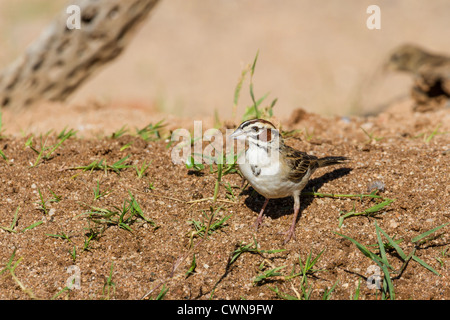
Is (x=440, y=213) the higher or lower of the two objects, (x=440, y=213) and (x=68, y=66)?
the lower

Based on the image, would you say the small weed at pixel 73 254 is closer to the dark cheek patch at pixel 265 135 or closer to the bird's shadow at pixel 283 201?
the bird's shadow at pixel 283 201

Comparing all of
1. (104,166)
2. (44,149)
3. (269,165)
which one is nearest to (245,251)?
(269,165)

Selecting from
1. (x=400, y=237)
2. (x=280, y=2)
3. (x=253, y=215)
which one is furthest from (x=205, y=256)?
(x=280, y=2)

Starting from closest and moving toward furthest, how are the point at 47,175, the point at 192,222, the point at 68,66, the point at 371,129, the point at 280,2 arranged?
the point at 192,222
the point at 47,175
the point at 371,129
the point at 68,66
the point at 280,2

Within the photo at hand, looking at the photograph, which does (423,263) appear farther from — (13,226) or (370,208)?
(13,226)

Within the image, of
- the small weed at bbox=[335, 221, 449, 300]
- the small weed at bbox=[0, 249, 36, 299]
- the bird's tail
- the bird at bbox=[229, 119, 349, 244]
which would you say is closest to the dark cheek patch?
the bird at bbox=[229, 119, 349, 244]

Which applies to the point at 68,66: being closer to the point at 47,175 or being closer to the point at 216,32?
the point at 47,175

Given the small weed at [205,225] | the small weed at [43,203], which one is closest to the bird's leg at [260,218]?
the small weed at [205,225]
